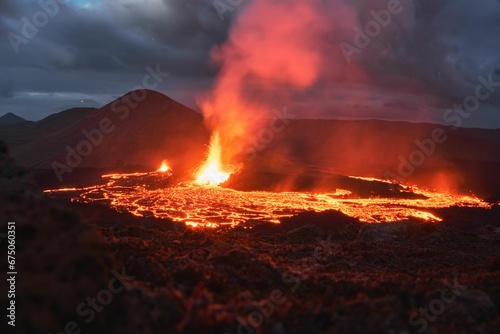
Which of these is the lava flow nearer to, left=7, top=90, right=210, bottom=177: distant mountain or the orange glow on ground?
the orange glow on ground

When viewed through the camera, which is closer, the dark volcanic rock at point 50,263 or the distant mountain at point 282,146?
the dark volcanic rock at point 50,263

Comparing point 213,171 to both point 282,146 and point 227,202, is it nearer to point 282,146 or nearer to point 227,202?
point 227,202

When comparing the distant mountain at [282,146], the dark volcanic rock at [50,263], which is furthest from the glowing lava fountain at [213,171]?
the dark volcanic rock at [50,263]

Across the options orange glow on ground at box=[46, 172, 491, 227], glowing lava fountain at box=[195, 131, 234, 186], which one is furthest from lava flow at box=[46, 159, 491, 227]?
glowing lava fountain at box=[195, 131, 234, 186]

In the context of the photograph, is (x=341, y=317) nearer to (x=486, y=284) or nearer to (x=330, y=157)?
(x=486, y=284)

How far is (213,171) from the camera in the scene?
4062cm

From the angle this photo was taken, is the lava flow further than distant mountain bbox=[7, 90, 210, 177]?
No

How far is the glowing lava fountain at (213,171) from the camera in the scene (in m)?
36.3

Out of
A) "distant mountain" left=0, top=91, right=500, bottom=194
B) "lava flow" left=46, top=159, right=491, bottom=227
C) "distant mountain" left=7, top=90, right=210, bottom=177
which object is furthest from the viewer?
"distant mountain" left=7, top=90, right=210, bottom=177

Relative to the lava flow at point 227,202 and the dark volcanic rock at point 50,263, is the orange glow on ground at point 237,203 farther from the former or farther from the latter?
the dark volcanic rock at point 50,263

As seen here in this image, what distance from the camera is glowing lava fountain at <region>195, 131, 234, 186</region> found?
1428 inches

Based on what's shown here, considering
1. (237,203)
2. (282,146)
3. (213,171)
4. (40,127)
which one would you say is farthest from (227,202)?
(40,127)

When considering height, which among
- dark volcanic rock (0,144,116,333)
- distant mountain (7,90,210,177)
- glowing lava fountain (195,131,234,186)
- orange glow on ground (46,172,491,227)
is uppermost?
distant mountain (7,90,210,177)

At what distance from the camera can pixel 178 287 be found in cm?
448
